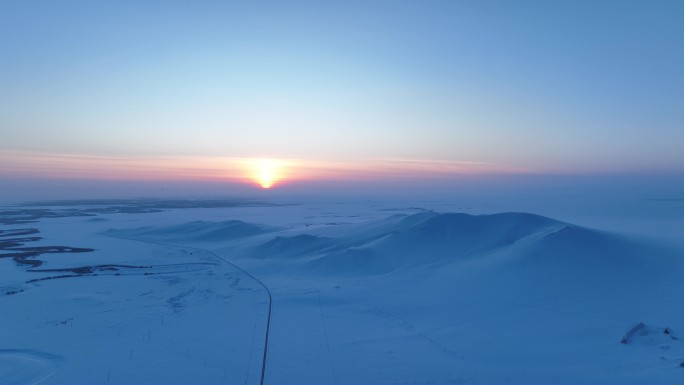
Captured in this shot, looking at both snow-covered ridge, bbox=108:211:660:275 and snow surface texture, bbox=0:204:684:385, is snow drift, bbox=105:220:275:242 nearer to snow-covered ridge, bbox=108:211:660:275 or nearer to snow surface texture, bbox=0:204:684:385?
snow-covered ridge, bbox=108:211:660:275

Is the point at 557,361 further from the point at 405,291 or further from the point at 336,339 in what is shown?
the point at 405,291

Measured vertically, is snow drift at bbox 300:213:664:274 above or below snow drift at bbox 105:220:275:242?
above

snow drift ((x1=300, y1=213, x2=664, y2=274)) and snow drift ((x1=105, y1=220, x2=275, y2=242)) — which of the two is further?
snow drift ((x1=105, y1=220, x2=275, y2=242))

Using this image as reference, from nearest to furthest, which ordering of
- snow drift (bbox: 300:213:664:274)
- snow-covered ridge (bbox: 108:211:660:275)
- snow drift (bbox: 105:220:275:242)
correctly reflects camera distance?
snow drift (bbox: 300:213:664:274) → snow-covered ridge (bbox: 108:211:660:275) → snow drift (bbox: 105:220:275:242)

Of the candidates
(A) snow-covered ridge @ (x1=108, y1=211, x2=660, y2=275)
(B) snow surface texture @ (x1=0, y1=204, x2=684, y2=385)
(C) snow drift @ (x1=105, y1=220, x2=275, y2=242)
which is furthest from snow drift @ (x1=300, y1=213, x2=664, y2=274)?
(C) snow drift @ (x1=105, y1=220, x2=275, y2=242)

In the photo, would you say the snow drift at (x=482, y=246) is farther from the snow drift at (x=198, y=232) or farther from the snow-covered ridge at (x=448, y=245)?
the snow drift at (x=198, y=232)

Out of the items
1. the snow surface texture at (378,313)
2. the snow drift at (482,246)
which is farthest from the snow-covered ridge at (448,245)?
the snow surface texture at (378,313)

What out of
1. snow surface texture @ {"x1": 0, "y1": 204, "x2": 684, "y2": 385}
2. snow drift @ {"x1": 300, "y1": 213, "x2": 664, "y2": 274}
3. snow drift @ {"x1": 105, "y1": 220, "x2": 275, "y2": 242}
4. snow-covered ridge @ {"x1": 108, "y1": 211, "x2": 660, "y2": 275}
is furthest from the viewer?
snow drift @ {"x1": 105, "y1": 220, "x2": 275, "y2": 242}

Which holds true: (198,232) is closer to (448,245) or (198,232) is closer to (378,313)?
(448,245)
